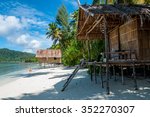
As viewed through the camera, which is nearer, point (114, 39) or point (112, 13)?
point (112, 13)

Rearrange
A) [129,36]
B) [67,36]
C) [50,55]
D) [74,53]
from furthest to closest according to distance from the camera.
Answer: [50,55] < [67,36] < [74,53] < [129,36]

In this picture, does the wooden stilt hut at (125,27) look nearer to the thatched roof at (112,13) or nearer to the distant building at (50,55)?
the thatched roof at (112,13)

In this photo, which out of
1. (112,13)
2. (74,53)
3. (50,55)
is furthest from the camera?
(50,55)

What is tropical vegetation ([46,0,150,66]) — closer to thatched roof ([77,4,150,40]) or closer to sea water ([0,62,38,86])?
sea water ([0,62,38,86])

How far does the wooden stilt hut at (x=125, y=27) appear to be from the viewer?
36.8 feet

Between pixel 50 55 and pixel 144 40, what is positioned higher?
pixel 144 40

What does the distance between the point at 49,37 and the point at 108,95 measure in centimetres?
4874

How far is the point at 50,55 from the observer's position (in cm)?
6253

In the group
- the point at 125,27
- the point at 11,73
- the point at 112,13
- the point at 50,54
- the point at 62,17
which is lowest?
the point at 11,73

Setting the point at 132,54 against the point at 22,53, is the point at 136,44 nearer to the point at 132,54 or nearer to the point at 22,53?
the point at 132,54

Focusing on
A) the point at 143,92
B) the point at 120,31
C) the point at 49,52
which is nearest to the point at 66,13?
the point at 49,52

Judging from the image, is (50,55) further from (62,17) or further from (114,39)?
(114,39)

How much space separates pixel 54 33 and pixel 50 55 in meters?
7.84

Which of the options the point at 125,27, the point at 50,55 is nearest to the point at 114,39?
the point at 125,27
